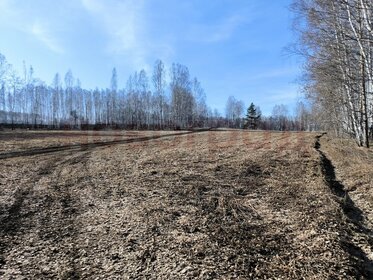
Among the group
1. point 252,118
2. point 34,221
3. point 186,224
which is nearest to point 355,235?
point 186,224

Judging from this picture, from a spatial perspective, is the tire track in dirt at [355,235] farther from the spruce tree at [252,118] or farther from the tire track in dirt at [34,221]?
the spruce tree at [252,118]

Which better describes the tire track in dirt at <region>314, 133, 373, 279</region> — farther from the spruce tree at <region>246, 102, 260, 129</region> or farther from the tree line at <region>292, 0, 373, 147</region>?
the spruce tree at <region>246, 102, 260, 129</region>

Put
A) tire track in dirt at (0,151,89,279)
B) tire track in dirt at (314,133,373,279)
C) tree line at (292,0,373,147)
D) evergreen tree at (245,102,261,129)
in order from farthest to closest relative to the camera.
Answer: evergreen tree at (245,102,261,129)
tree line at (292,0,373,147)
tire track in dirt at (0,151,89,279)
tire track in dirt at (314,133,373,279)

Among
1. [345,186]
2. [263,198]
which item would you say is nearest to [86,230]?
[263,198]

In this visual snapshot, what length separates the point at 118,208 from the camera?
219 inches

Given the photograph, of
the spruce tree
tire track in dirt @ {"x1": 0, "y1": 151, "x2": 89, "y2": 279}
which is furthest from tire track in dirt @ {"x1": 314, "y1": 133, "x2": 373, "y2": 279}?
the spruce tree

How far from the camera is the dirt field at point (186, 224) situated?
11.2 ft

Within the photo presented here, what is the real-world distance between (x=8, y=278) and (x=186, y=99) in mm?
49706

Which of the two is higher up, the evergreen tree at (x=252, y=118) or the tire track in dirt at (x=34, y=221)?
the evergreen tree at (x=252, y=118)

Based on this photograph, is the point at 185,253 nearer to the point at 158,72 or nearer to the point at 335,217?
the point at 335,217

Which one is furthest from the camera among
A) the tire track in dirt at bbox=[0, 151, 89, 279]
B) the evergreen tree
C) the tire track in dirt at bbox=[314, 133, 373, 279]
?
the evergreen tree

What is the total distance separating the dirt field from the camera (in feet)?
11.2

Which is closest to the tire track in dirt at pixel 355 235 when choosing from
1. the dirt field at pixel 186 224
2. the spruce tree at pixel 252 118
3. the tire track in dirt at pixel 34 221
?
the dirt field at pixel 186 224

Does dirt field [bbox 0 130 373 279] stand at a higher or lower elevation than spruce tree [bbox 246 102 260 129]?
lower
